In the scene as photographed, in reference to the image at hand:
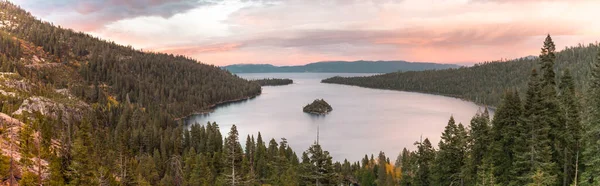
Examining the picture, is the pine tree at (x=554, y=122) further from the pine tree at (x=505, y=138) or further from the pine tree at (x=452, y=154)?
the pine tree at (x=452, y=154)

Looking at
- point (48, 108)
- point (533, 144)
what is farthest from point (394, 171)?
point (48, 108)

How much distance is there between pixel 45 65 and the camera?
7283 inches

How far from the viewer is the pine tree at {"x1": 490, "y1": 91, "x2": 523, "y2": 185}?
40.5 m

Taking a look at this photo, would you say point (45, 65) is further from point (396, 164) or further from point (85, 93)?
point (396, 164)

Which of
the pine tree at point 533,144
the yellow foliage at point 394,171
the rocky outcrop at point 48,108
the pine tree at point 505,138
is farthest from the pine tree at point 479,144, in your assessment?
the rocky outcrop at point 48,108

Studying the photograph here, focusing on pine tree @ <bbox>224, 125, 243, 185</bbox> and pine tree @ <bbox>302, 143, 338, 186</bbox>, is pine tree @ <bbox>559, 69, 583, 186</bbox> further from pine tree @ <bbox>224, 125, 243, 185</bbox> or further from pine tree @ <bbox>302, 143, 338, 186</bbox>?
pine tree @ <bbox>224, 125, 243, 185</bbox>

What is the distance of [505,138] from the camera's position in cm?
4128

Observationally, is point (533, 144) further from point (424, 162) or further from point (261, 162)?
point (261, 162)

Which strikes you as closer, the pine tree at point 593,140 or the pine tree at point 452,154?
the pine tree at point 593,140

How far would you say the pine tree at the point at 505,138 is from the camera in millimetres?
40531

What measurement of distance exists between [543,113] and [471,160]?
34.8 ft

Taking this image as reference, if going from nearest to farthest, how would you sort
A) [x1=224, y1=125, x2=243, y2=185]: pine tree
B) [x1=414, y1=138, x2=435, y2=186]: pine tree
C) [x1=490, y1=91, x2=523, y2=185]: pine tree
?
[x1=224, y1=125, x2=243, y2=185]: pine tree
[x1=490, y1=91, x2=523, y2=185]: pine tree
[x1=414, y1=138, x2=435, y2=186]: pine tree

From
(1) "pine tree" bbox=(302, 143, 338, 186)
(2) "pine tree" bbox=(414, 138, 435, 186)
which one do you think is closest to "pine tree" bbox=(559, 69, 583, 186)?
(2) "pine tree" bbox=(414, 138, 435, 186)

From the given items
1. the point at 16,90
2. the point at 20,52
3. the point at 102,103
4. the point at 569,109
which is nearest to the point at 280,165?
the point at 569,109
